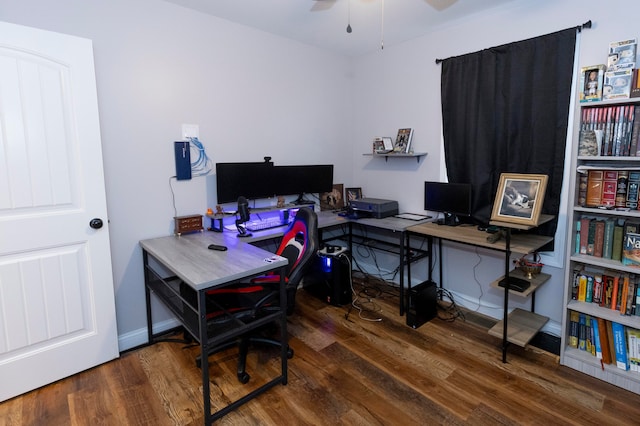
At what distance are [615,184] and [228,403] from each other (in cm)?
266

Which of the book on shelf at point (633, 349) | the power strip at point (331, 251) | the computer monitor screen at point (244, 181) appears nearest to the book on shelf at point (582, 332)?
the book on shelf at point (633, 349)

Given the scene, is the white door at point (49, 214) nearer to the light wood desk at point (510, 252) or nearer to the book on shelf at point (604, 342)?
the light wood desk at point (510, 252)

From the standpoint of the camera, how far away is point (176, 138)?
2.72m

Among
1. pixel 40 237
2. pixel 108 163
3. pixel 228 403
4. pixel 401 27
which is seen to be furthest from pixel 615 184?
pixel 40 237

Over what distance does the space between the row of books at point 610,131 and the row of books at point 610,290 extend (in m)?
0.77

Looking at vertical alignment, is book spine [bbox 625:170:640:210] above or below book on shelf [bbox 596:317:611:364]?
above

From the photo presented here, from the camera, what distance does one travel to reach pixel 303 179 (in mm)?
3469

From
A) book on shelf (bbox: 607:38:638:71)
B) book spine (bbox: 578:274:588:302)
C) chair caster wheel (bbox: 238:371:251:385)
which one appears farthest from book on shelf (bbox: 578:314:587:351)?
chair caster wheel (bbox: 238:371:251:385)

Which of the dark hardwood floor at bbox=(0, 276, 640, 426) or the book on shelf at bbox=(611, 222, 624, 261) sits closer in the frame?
the dark hardwood floor at bbox=(0, 276, 640, 426)

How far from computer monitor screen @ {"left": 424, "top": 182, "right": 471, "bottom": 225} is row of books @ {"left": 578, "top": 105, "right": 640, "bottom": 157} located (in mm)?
917

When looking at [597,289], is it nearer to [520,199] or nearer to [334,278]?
[520,199]

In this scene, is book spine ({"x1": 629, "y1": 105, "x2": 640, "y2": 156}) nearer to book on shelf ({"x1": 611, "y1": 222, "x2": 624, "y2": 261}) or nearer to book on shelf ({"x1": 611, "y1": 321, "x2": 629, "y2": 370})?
book on shelf ({"x1": 611, "y1": 222, "x2": 624, "y2": 261})

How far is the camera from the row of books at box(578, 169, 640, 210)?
2.02m

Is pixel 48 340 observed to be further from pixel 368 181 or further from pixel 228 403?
pixel 368 181
